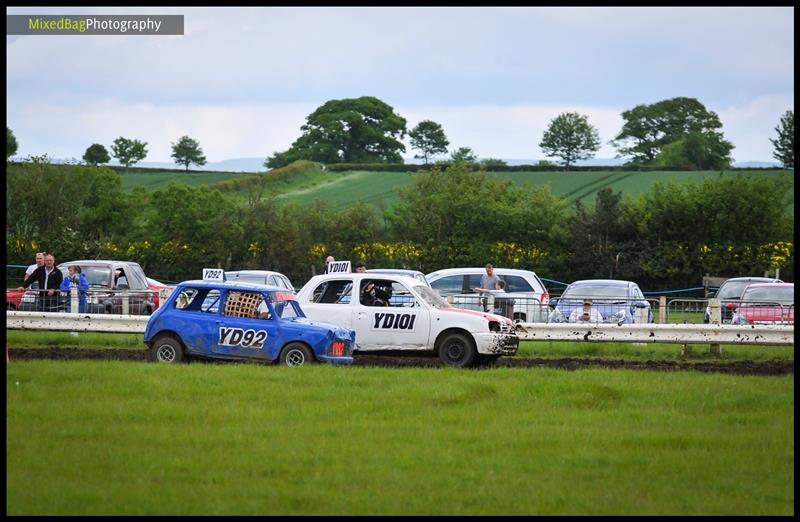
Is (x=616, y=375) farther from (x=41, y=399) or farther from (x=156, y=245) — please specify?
(x=156, y=245)

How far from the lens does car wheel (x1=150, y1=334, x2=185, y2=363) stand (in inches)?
789

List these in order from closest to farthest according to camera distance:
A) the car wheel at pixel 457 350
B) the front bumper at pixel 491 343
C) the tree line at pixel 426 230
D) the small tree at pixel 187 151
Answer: the front bumper at pixel 491 343, the car wheel at pixel 457 350, the tree line at pixel 426 230, the small tree at pixel 187 151

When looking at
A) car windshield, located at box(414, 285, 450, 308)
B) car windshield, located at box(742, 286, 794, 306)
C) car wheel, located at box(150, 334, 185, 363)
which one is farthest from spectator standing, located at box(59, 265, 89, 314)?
car windshield, located at box(742, 286, 794, 306)

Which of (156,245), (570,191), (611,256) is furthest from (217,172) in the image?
(611,256)

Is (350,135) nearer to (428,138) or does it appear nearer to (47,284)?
(428,138)

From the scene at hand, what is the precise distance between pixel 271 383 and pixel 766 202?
46.4 m

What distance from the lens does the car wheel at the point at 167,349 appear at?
65.7ft

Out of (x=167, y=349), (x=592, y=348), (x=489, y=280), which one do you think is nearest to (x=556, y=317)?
(x=592, y=348)

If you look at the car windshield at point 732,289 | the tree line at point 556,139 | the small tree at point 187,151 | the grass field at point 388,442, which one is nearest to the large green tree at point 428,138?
the tree line at point 556,139

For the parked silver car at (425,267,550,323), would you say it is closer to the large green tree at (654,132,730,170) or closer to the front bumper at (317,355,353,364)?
the front bumper at (317,355,353,364)

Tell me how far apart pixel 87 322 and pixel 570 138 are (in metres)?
126

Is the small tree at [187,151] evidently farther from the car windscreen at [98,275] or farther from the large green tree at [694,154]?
the car windscreen at [98,275]

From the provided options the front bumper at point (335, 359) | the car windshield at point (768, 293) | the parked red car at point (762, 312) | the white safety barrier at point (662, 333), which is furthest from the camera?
the car windshield at point (768, 293)

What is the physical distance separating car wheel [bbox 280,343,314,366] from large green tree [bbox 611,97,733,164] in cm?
12145
